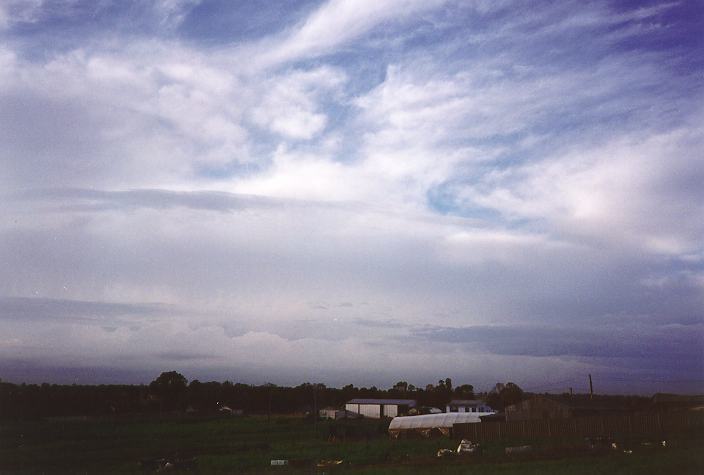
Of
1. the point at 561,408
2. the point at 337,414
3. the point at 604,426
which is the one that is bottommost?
the point at 604,426

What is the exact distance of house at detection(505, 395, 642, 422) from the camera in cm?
8206

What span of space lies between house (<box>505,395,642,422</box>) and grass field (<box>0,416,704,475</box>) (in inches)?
781

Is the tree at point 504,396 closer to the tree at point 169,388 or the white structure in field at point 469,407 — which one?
the white structure in field at point 469,407

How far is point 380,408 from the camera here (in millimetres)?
133000

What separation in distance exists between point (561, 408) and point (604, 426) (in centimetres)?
2336

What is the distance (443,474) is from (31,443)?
52631 millimetres

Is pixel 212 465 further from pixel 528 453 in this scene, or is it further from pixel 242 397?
pixel 242 397

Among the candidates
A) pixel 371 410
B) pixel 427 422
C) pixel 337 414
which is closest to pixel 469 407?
pixel 371 410

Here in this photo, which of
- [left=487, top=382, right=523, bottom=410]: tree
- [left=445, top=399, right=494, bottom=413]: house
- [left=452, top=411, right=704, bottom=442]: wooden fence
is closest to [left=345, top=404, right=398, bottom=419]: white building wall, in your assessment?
[left=445, top=399, right=494, bottom=413]: house

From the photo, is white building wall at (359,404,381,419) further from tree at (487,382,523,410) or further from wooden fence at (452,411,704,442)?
wooden fence at (452,411,704,442)

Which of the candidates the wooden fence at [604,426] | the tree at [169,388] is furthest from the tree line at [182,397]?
the wooden fence at [604,426]

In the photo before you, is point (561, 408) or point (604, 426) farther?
point (561, 408)

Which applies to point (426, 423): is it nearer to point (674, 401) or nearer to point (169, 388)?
point (674, 401)

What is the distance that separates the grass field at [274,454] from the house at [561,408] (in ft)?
65.1
